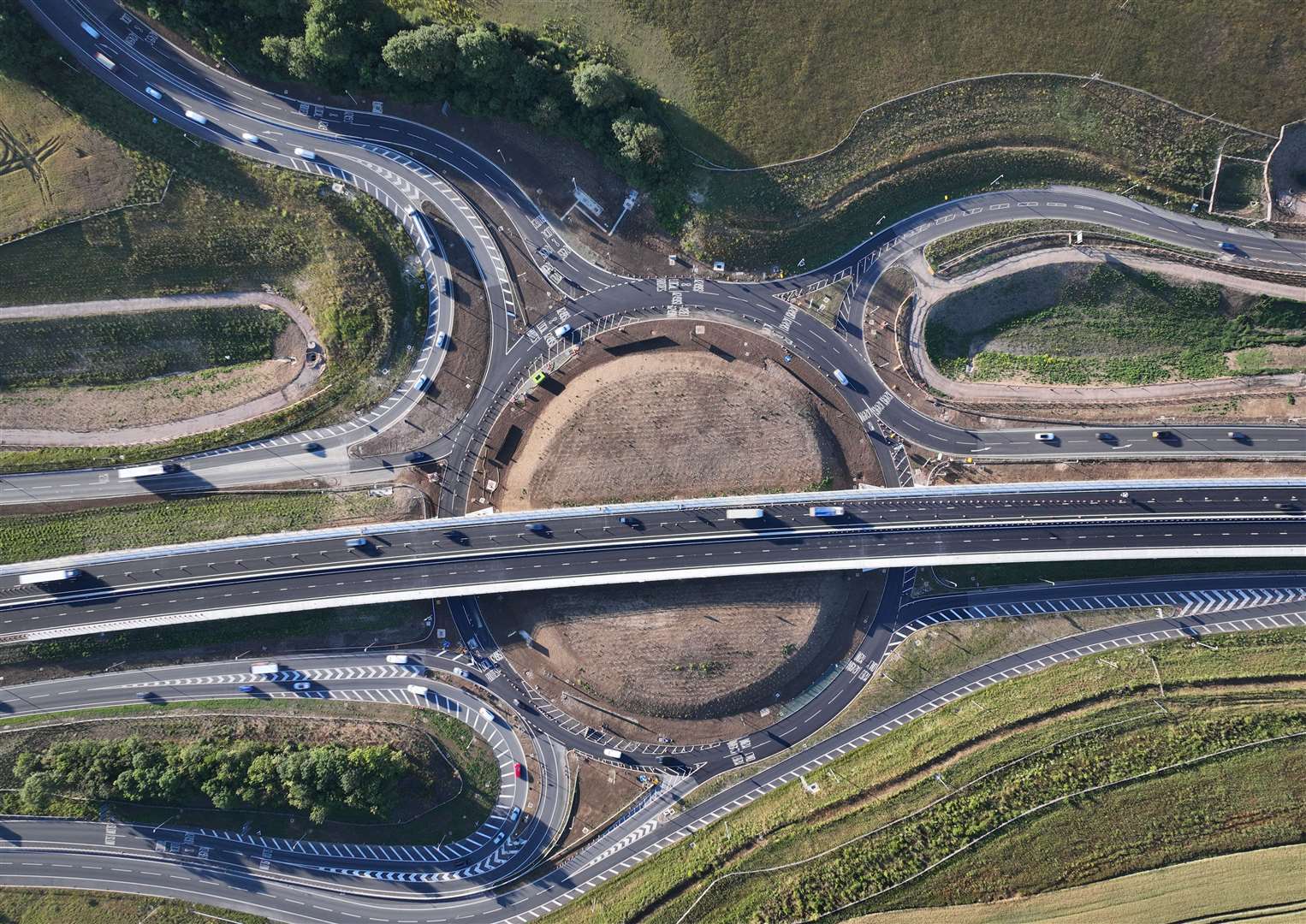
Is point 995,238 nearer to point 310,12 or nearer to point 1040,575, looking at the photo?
point 1040,575

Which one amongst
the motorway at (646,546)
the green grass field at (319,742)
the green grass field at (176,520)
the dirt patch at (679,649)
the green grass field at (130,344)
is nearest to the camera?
the motorway at (646,546)

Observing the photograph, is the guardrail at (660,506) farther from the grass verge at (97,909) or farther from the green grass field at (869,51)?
the green grass field at (869,51)

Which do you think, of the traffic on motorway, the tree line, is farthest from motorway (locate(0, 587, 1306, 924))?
the tree line

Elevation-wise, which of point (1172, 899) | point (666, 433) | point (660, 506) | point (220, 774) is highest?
point (666, 433)

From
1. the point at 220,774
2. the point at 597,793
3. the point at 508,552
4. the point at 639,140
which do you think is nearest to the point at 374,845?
the point at 220,774

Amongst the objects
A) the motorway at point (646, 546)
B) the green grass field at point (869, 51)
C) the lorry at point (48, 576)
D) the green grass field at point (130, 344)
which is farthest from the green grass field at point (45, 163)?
the green grass field at point (869, 51)

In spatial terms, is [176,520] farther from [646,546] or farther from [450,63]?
[450,63]

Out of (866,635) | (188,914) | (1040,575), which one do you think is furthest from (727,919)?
(188,914)
